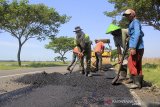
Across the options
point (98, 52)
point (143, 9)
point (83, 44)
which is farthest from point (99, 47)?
point (143, 9)

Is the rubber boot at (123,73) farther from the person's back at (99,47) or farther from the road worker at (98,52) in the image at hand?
the person's back at (99,47)

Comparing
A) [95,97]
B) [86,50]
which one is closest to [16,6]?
[86,50]

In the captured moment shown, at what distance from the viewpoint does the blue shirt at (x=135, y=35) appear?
971cm

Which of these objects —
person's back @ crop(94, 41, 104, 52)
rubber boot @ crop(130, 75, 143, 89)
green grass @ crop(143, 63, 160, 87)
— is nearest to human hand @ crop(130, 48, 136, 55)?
rubber boot @ crop(130, 75, 143, 89)

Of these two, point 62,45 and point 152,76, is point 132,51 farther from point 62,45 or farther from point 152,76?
point 62,45

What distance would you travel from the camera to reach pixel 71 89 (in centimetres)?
907

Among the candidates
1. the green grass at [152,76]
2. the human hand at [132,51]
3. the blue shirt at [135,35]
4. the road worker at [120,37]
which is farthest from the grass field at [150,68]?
the human hand at [132,51]

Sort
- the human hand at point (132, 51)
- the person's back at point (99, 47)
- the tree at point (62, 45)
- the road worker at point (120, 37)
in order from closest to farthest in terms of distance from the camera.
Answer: the human hand at point (132, 51)
the road worker at point (120, 37)
the person's back at point (99, 47)
the tree at point (62, 45)

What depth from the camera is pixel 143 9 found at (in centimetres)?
3225

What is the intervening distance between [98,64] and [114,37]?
433 inches

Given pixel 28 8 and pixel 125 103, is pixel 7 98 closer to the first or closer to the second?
pixel 125 103

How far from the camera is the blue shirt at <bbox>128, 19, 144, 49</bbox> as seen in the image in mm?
9707

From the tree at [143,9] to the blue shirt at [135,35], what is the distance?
70.4 ft

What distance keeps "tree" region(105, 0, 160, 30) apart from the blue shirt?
2147 cm
